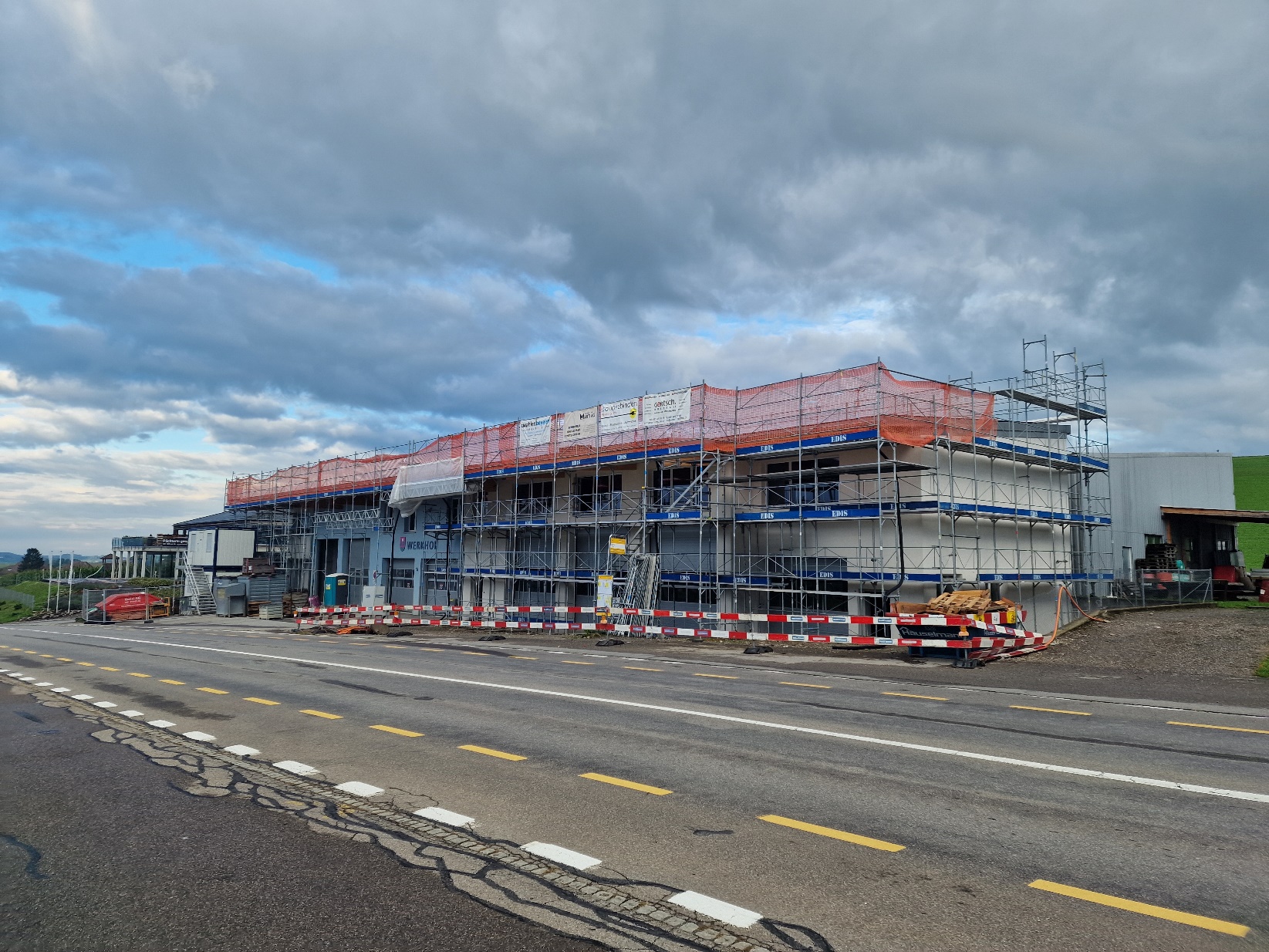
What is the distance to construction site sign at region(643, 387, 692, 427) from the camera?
27.7 meters

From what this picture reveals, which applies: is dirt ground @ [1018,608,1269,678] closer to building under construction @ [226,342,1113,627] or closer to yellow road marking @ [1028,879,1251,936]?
building under construction @ [226,342,1113,627]

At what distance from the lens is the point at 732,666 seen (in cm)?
1755

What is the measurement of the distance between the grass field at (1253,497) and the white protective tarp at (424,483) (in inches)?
1928

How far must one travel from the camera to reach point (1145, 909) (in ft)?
15.0

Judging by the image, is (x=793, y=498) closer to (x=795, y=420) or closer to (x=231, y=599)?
(x=795, y=420)

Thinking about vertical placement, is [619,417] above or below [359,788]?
above

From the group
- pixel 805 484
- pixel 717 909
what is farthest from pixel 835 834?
pixel 805 484

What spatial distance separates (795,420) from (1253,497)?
7045 centimetres

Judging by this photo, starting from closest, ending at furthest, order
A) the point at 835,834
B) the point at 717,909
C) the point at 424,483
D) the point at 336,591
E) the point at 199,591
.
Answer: the point at 717,909 < the point at 835,834 < the point at 424,483 < the point at 336,591 < the point at 199,591

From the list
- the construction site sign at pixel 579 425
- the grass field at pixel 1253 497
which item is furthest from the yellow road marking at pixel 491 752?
the grass field at pixel 1253 497

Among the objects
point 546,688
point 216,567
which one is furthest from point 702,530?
point 216,567

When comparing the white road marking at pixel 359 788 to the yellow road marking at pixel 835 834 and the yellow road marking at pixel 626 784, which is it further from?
the yellow road marking at pixel 835 834

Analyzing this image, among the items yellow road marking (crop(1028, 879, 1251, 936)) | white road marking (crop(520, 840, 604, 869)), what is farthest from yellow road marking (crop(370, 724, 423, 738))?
yellow road marking (crop(1028, 879, 1251, 936))

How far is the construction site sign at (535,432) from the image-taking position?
32938 mm
